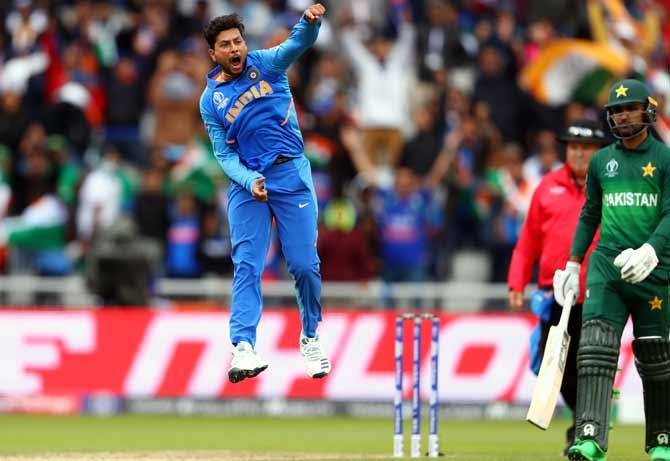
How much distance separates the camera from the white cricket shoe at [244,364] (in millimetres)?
12570

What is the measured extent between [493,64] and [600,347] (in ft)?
39.5

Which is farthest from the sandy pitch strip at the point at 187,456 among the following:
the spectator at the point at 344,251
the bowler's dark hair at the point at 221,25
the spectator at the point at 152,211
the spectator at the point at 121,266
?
the spectator at the point at 152,211

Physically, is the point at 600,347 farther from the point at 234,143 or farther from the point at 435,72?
the point at 435,72

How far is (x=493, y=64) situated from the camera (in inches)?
941

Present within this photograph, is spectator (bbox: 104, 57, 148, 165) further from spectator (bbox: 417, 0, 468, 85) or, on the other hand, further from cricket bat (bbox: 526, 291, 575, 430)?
cricket bat (bbox: 526, 291, 575, 430)

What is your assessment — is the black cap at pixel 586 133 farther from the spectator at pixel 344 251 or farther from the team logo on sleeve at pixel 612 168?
the spectator at pixel 344 251

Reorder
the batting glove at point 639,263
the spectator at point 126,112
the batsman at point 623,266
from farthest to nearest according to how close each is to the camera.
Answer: the spectator at point 126,112 → the batsman at point 623,266 → the batting glove at point 639,263

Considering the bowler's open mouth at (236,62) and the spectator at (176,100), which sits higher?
the bowler's open mouth at (236,62)

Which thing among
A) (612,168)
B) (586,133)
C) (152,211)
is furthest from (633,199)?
(152,211)

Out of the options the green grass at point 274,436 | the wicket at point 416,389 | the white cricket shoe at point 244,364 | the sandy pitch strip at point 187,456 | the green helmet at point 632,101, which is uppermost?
the green helmet at point 632,101

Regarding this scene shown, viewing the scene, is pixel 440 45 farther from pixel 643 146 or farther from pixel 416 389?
pixel 643 146

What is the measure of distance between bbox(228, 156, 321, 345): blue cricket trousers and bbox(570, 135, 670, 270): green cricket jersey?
7.50 ft

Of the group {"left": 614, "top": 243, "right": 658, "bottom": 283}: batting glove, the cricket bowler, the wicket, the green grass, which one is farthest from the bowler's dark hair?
the green grass

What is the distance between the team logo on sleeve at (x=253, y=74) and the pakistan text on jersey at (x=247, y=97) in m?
0.05
